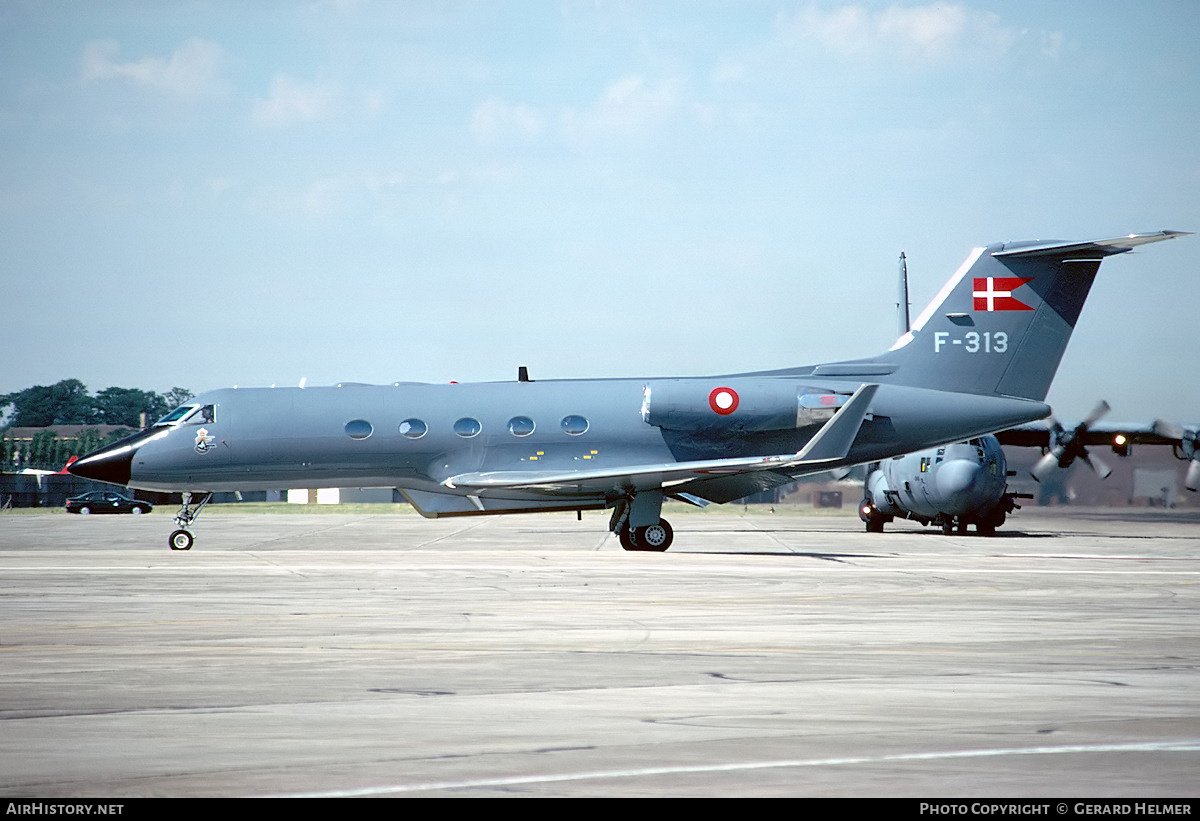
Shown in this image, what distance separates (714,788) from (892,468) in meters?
36.7

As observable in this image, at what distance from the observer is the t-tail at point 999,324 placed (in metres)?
29.6

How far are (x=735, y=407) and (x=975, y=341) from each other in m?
5.89

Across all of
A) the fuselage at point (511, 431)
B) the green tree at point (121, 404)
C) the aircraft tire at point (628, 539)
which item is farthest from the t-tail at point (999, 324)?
the green tree at point (121, 404)

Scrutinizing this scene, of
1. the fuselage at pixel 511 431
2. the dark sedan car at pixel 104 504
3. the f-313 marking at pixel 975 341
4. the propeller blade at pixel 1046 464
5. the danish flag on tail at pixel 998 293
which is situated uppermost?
the danish flag on tail at pixel 998 293

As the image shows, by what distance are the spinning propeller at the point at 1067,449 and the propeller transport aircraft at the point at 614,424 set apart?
13.1 meters

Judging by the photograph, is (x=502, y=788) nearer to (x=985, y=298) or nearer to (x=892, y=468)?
(x=985, y=298)

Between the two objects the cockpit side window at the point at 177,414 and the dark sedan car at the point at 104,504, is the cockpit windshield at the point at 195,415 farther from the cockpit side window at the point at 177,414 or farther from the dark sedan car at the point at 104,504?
the dark sedan car at the point at 104,504

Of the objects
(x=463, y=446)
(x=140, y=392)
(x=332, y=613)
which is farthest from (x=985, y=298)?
(x=140, y=392)

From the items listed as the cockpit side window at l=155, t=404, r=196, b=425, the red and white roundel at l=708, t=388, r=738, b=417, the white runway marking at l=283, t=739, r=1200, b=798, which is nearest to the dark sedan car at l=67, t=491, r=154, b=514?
the cockpit side window at l=155, t=404, r=196, b=425

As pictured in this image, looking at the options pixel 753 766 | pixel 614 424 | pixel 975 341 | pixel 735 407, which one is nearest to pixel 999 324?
pixel 975 341

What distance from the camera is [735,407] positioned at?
28.7m

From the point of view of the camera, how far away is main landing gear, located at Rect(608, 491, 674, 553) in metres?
28.6

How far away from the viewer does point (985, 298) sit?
97.7 feet

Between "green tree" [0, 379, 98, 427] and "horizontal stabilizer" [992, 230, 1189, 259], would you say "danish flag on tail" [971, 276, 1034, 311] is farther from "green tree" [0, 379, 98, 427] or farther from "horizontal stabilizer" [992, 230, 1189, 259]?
"green tree" [0, 379, 98, 427]
